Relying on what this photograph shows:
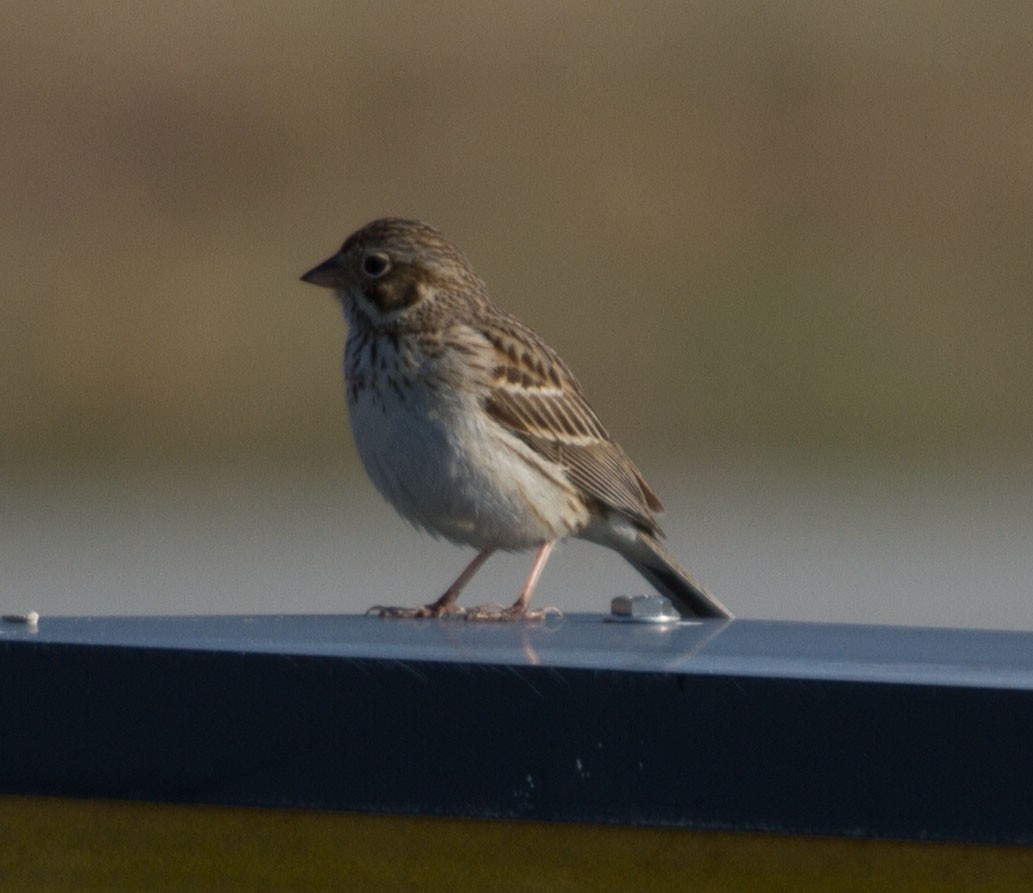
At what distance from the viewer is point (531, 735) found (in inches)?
167

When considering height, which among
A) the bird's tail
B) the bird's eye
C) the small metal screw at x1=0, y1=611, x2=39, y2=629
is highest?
the small metal screw at x1=0, y1=611, x2=39, y2=629

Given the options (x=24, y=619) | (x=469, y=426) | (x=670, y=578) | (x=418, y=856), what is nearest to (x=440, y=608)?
(x=469, y=426)

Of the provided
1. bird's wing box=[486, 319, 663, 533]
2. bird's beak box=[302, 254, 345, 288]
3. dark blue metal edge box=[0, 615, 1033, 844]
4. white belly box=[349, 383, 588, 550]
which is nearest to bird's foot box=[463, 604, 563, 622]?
white belly box=[349, 383, 588, 550]

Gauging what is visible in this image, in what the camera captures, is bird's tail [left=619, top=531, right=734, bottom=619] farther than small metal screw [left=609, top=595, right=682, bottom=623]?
Yes

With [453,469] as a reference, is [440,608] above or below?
below

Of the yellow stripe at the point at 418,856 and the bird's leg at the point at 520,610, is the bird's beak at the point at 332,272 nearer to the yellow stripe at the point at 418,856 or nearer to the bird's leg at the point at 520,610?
the bird's leg at the point at 520,610

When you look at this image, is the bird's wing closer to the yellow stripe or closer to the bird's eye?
the bird's eye

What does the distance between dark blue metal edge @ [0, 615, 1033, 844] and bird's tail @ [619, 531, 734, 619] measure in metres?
3.84

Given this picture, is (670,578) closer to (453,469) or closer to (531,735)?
(453,469)

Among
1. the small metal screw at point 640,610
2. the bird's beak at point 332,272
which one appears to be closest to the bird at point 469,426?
the bird's beak at point 332,272

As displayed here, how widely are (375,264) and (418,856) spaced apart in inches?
180

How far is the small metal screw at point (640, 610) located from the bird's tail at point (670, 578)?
187cm

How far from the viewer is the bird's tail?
27.6 feet

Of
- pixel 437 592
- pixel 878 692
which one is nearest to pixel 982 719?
pixel 878 692
